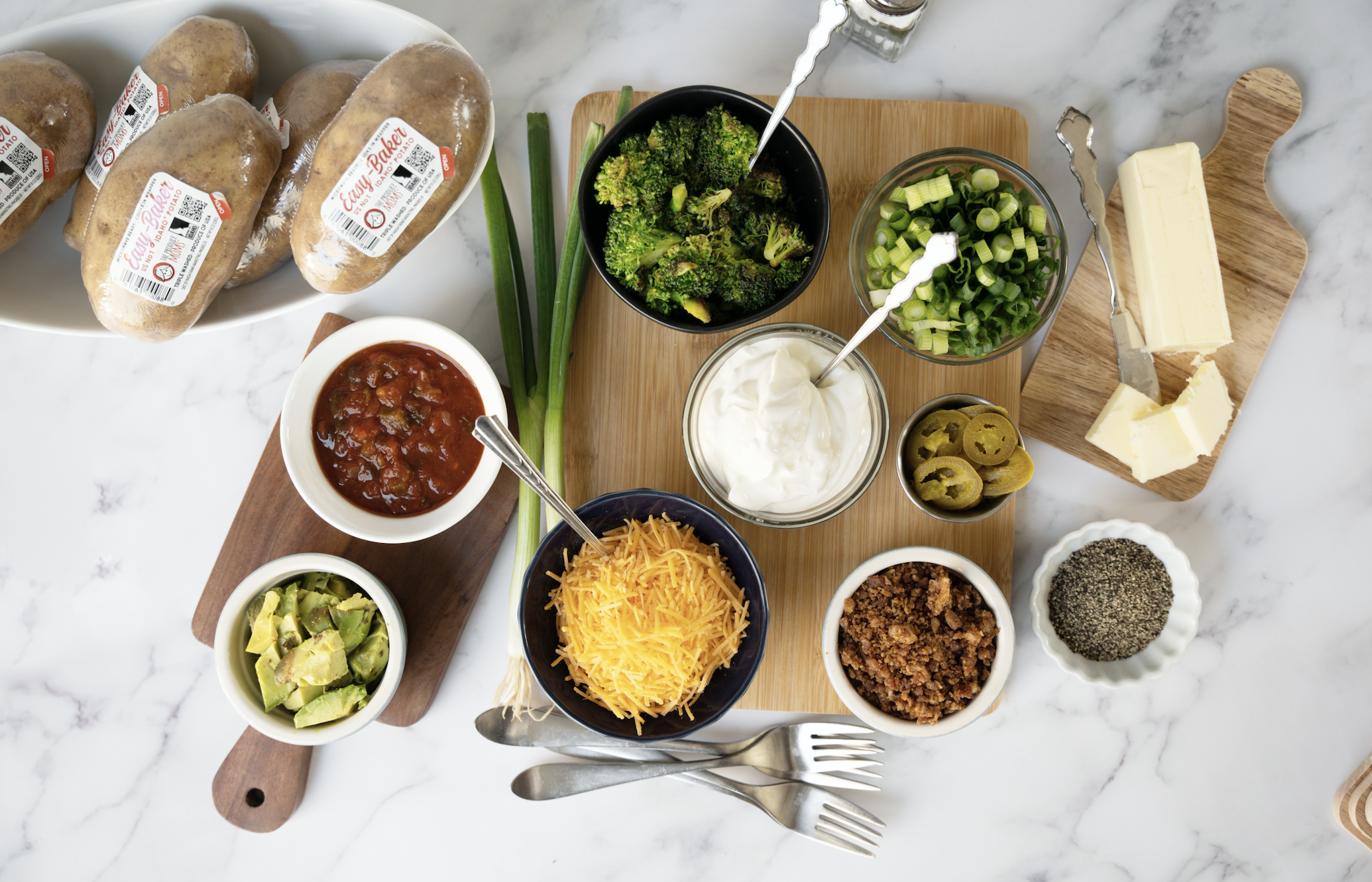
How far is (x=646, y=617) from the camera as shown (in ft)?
5.19

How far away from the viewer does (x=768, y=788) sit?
1.90 meters

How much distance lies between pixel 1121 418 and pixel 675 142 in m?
1.18

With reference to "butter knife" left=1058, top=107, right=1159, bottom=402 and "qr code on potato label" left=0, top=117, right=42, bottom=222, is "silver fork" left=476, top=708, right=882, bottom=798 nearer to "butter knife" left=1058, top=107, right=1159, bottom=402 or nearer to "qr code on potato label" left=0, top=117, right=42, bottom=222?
"butter knife" left=1058, top=107, right=1159, bottom=402

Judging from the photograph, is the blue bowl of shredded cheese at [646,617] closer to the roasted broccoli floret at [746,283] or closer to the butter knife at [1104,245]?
the roasted broccoli floret at [746,283]

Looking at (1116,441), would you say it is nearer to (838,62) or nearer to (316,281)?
(838,62)

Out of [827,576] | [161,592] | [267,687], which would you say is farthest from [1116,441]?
[161,592]

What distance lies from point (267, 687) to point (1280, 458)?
2.45m

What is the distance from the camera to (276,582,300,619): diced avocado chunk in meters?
1.73

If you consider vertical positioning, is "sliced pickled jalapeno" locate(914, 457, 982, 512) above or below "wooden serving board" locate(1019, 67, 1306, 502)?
below

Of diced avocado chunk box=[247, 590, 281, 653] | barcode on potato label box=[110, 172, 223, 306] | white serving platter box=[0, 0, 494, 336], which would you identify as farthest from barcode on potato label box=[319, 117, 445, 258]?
diced avocado chunk box=[247, 590, 281, 653]

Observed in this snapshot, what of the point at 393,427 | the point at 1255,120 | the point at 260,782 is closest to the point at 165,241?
the point at 393,427

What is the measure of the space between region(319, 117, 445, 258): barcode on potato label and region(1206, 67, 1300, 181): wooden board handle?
1.80 meters

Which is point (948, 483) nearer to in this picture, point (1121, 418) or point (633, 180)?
point (1121, 418)

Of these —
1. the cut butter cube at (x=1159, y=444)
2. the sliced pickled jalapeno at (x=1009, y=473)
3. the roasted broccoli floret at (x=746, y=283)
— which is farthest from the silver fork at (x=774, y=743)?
the roasted broccoli floret at (x=746, y=283)
